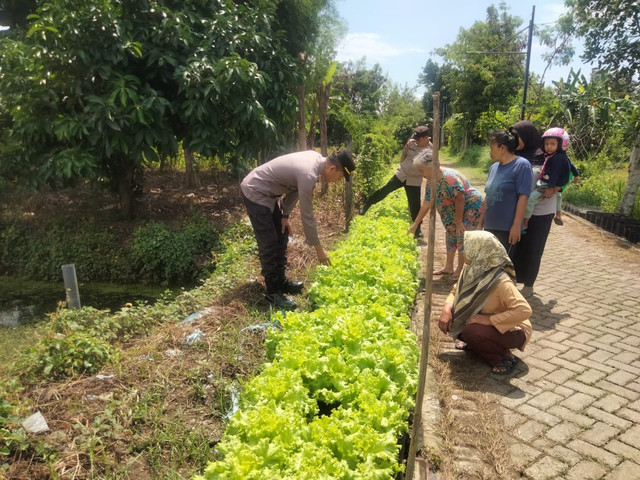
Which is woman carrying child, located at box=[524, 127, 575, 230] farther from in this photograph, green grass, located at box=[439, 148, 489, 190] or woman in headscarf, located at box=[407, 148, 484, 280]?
green grass, located at box=[439, 148, 489, 190]

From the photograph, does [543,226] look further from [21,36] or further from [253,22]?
[21,36]

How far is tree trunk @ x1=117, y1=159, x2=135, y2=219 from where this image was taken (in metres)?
9.94

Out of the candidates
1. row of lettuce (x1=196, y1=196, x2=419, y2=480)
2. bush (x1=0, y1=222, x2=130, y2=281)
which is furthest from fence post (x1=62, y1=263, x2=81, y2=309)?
bush (x1=0, y1=222, x2=130, y2=281)

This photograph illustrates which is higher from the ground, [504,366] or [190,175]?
[190,175]

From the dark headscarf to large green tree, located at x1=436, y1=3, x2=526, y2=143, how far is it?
20.2 meters

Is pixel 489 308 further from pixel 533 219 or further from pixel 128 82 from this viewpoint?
pixel 128 82

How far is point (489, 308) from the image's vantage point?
3836mm

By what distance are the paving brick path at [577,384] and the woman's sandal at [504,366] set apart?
2.2 inches

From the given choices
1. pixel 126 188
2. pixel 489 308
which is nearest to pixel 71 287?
pixel 489 308

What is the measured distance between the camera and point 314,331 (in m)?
3.18

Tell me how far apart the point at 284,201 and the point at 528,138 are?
2981mm

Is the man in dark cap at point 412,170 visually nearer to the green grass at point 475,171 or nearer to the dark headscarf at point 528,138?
the dark headscarf at point 528,138

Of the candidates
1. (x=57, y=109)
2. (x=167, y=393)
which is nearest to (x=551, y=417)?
(x=167, y=393)

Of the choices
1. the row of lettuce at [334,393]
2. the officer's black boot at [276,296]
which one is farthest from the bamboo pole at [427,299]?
the officer's black boot at [276,296]
